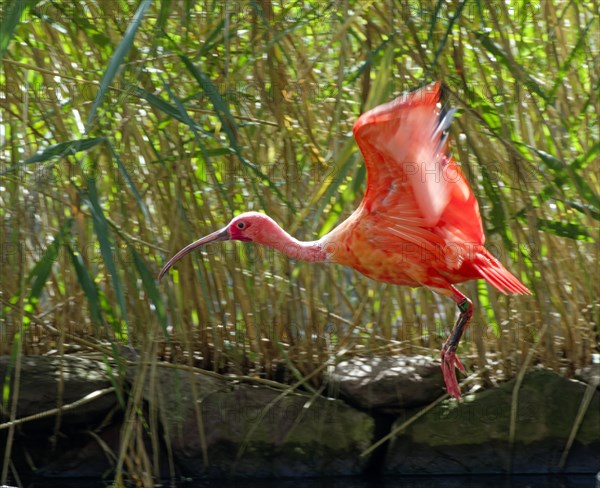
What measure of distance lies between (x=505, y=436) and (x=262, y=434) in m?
0.76

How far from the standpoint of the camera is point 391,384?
3137 millimetres

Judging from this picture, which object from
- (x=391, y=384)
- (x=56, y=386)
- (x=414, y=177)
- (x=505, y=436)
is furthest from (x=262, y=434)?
(x=414, y=177)

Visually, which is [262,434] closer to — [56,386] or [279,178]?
[56,386]

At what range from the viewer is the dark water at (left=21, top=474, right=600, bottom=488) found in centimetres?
305

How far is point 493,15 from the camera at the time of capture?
2.60 metres

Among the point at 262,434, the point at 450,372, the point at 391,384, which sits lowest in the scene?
the point at 262,434

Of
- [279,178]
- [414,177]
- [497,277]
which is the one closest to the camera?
[414,177]

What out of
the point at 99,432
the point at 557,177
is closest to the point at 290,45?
the point at 557,177

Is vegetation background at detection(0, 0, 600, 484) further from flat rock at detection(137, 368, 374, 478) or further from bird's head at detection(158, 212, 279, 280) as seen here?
bird's head at detection(158, 212, 279, 280)

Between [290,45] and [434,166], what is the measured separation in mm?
1110

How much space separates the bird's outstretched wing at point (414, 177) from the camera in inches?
73.4

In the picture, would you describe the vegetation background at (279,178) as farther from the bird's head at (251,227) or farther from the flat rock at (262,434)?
the bird's head at (251,227)

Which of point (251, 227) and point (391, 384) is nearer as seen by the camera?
point (251, 227)

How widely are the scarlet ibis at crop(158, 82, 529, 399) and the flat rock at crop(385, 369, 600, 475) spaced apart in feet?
3.31
